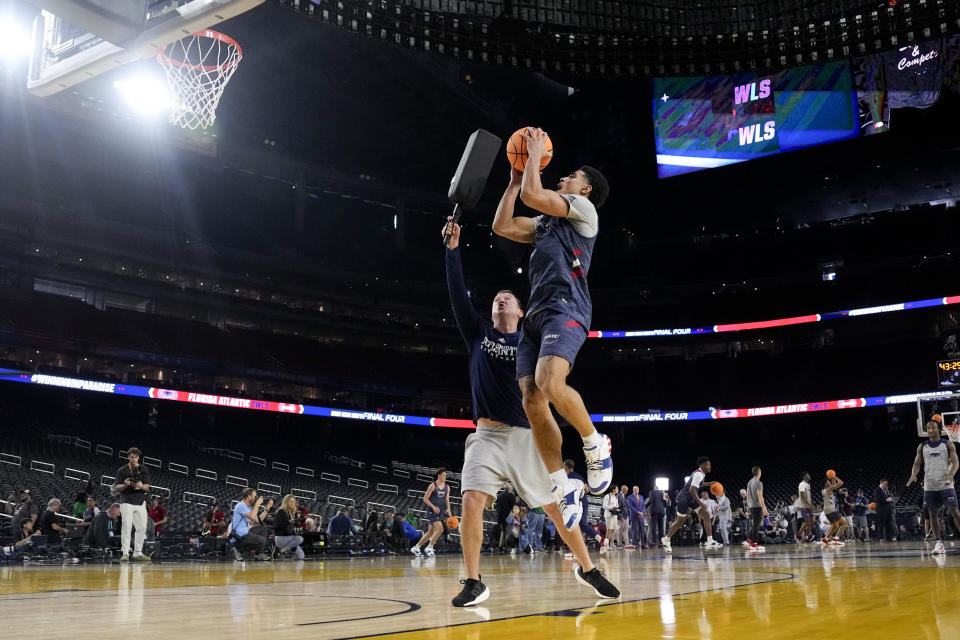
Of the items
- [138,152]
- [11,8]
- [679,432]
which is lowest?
[679,432]

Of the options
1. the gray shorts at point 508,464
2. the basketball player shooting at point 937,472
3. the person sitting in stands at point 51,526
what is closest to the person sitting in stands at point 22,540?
the person sitting in stands at point 51,526

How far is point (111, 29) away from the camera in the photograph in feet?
20.8

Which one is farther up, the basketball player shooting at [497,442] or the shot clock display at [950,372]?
the shot clock display at [950,372]

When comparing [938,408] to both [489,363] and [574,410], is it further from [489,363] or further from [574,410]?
[574,410]

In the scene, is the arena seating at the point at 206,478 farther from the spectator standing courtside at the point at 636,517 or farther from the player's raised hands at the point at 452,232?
the player's raised hands at the point at 452,232

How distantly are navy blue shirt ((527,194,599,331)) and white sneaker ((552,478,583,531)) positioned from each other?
2.70 ft

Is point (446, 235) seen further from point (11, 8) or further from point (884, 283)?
point (884, 283)

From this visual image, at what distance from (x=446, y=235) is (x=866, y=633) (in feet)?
9.44

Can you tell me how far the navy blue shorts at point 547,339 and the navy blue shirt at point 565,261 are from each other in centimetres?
4

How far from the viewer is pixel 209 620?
117 inches

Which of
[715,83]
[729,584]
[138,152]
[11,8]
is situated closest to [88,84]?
[138,152]

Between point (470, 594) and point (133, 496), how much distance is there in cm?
912

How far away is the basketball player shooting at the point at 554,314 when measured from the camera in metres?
3.67

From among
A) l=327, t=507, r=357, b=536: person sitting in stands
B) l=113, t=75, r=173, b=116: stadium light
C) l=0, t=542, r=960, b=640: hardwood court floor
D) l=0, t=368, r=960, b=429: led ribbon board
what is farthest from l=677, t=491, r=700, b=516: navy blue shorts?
l=113, t=75, r=173, b=116: stadium light
